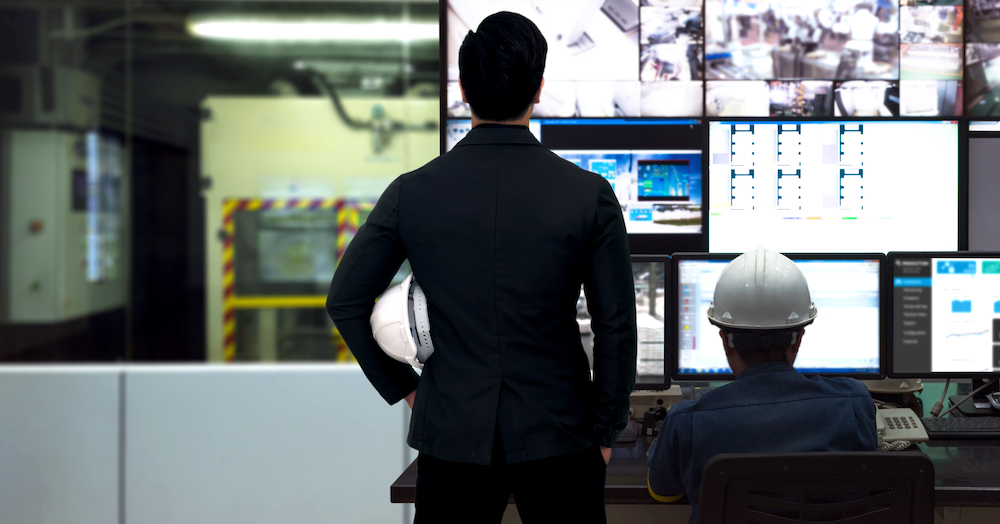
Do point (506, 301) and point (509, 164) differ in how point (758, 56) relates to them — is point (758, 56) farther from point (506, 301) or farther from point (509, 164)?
point (506, 301)

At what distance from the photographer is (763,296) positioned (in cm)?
114

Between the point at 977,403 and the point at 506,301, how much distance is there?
1.37m

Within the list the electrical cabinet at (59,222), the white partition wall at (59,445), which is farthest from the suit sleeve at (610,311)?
the electrical cabinet at (59,222)

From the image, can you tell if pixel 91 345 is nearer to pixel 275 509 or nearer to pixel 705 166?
pixel 275 509

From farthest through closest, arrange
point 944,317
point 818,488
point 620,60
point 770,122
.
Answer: point 620,60 → point 770,122 → point 944,317 → point 818,488

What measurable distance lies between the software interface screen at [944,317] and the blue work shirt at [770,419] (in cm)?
68

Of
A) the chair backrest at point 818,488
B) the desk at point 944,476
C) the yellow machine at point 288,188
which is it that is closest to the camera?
the chair backrest at point 818,488

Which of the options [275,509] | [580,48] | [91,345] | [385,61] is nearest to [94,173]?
[91,345]

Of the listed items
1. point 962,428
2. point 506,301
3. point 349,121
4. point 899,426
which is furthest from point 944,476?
point 349,121

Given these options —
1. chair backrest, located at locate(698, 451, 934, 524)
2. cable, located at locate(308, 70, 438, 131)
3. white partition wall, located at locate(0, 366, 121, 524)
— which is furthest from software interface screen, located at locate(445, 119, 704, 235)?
white partition wall, located at locate(0, 366, 121, 524)

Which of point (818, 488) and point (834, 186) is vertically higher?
point (834, 186)

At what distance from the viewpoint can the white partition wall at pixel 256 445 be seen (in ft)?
7.54

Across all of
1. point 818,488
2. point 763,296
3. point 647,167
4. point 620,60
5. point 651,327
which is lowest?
point 818,488

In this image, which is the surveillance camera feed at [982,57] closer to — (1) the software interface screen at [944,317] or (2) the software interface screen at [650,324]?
(1) the software interface screen at [944,317]
